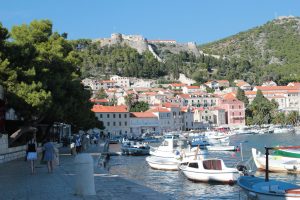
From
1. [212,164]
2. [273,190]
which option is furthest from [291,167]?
[273,190]

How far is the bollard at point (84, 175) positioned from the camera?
13812 mm

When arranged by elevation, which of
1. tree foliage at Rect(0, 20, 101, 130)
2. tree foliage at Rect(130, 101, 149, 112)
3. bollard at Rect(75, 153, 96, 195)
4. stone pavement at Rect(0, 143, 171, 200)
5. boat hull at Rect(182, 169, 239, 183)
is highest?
tree foliage at Rect(130, 101, 149, 112)

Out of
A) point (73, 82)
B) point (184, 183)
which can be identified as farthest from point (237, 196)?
point (73, 82)

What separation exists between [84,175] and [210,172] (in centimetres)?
1602

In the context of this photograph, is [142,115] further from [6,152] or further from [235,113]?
[6,152]

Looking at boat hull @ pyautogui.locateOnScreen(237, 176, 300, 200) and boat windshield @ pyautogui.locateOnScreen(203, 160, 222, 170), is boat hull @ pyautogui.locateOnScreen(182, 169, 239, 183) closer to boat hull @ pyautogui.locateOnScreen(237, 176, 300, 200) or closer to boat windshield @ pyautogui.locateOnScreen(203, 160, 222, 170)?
boat windshield @ pyautogui.locateOnScreen(203, 160, 222, 170)

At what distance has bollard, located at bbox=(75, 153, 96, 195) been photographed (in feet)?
45.3

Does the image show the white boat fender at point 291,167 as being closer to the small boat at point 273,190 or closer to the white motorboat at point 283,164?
the white motorboat at point 283,164

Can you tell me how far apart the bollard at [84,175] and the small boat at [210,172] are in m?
15.5

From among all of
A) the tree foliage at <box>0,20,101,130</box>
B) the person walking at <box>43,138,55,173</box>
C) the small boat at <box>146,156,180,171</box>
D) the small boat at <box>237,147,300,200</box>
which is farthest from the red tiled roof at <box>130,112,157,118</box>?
the small boat at <box>237,147,300,200</box>

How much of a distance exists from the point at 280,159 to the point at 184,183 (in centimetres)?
910

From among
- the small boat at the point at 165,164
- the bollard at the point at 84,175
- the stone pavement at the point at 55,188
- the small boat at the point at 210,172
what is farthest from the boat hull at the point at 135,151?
the bollard at the point at 84,175

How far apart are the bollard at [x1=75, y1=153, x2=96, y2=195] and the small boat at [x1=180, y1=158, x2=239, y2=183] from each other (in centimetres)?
1547

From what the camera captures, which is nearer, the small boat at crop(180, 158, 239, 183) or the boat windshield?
the small boat at crop(180, 158, 239, 183)
